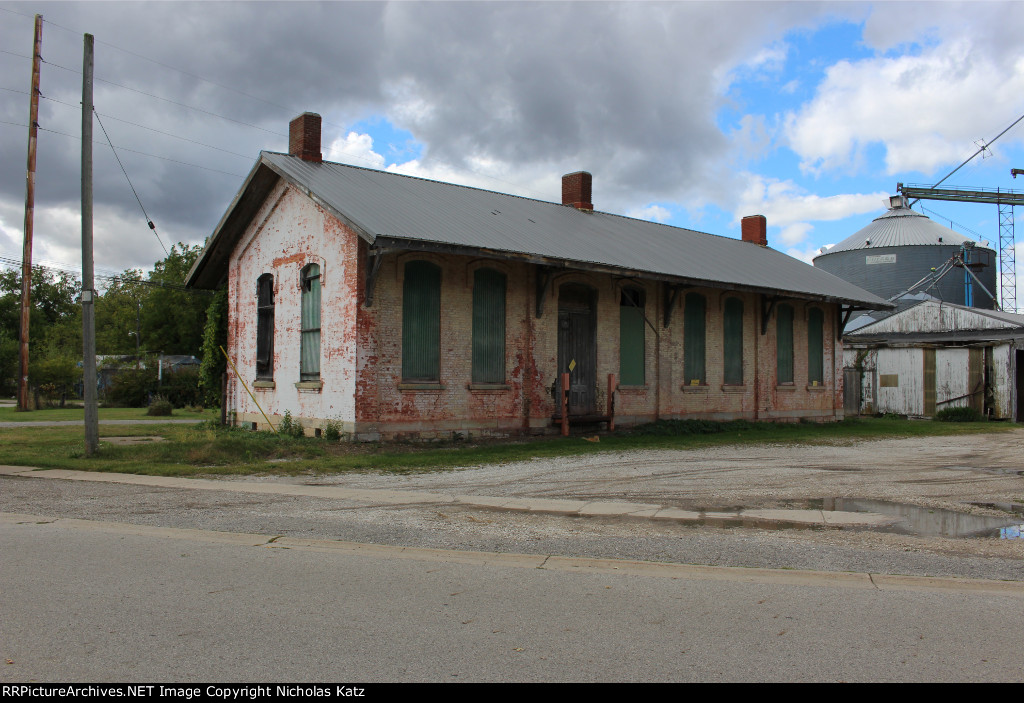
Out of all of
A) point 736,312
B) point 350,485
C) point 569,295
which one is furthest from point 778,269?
point 350,485

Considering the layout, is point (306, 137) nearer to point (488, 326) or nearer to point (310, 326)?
point (310, 326)

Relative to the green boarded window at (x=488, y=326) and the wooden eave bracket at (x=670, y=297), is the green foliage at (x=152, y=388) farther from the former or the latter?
the wooden eave bracket at (x=670, y=297)

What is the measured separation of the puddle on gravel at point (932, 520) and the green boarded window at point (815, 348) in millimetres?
16472

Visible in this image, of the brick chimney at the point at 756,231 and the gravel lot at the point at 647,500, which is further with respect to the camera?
the brick chimney at the point at 756,231

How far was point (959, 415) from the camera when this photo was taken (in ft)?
87.9

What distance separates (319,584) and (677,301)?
16.6 m

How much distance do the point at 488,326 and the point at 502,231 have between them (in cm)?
221

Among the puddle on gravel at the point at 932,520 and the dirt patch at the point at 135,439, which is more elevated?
the dirt patch at the point at 135,439

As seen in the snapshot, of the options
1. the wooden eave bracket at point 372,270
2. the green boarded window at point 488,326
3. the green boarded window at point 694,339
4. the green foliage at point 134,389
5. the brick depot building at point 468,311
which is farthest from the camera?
the green foliage at point 134,389

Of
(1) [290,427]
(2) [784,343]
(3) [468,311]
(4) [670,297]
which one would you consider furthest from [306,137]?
(2) [784,343]

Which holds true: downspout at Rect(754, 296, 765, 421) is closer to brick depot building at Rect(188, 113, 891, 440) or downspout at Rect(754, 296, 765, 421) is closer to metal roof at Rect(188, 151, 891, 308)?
brick depot building at Rect(188, 113, 891, 440)

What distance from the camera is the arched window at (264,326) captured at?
18.5 meters

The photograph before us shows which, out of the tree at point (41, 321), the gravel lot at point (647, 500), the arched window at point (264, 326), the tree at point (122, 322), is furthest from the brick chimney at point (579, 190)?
the tree at point (122, 322)
